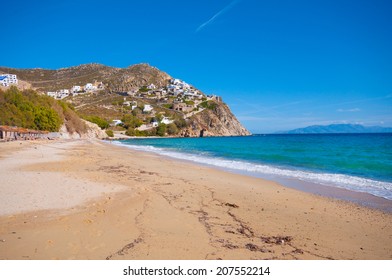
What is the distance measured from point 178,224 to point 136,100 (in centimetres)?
15107

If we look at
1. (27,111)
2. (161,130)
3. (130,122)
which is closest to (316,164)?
(27,111)

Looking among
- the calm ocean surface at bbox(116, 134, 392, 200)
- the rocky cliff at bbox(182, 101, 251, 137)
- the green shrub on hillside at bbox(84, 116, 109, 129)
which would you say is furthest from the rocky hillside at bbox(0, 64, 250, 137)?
the calm ocean surface at bbox(116, 134, 392, 200)

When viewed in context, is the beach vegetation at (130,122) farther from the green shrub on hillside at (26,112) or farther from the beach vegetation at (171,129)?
the green shrub on hillside at (26,112)

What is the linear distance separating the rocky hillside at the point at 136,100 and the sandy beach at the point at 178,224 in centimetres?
10333

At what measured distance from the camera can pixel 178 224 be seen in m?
5.60

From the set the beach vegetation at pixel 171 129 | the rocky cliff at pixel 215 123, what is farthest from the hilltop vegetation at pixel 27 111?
the rocky cliff at pixel 215 123

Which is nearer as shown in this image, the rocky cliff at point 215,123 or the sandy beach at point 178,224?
the sandy beach at point 178,224

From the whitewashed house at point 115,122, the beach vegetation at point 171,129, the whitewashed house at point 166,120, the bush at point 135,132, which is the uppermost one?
the whitewashed house at point 166,120

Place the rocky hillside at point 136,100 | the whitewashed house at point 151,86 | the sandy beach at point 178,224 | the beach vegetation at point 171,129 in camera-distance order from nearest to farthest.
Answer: the sandy beach at point 178,224 → the beach vegetation at point 171,129 → the rocky hillside at point 136,100 → the whitewashed house at point 151,86

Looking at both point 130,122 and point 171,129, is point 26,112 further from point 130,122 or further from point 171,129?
point 171,129

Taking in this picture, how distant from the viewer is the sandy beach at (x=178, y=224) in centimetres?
435

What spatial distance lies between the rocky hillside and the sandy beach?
4068 inches

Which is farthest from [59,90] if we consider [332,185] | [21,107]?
[332,185]
